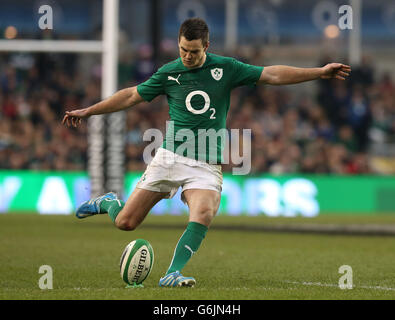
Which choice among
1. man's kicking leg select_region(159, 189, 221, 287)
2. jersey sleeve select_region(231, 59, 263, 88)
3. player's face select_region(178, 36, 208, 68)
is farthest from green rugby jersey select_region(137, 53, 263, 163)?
man's kicking leg select_region(159, 189, 221, 287)

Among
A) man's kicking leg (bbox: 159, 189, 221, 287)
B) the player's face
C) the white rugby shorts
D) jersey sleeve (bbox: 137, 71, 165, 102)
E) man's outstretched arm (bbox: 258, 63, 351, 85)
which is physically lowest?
man's kicking leg (bbox: 159, 189, 221, 287)

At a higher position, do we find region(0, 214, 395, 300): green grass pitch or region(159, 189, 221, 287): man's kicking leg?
region(159, 189, 221, 287): man's kicking leg

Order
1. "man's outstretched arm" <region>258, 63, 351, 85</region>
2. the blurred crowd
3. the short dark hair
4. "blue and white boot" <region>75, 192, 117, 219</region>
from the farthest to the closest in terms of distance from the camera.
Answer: the blurred crowd < "blue and white boot" <region>75, 192, 117, 219</region> < "man's outstretched arm" <region>258, 63, 351, 85</region> < the short dark hair

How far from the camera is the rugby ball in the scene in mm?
6695

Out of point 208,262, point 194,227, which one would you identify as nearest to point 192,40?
point 194,227

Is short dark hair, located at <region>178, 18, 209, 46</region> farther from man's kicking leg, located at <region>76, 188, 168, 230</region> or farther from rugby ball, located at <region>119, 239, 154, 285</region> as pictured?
rugby ball, located at <region>119, 239, 154, 285</region>

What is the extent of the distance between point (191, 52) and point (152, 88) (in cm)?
57

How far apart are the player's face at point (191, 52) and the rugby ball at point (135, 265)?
152 cm

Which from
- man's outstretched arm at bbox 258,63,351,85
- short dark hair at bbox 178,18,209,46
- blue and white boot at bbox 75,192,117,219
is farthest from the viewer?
blue and white boot at bbox 75,192,117,219

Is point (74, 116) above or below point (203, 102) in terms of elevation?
below

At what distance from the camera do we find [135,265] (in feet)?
22.0

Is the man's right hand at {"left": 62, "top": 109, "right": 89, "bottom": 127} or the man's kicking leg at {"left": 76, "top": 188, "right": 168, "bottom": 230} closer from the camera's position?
the man's kicking leg at {"left": 76, "top": 188, "right": 168, "bottom": 230}

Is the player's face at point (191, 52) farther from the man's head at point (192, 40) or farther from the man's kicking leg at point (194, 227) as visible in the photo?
the man's kicking leg at point (194, 227)

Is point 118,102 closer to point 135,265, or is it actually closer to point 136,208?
point 136,208
